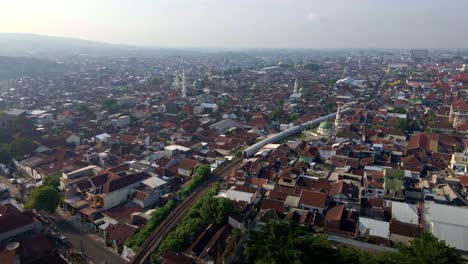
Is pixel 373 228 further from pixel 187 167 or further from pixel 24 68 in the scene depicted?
pixel 24 68

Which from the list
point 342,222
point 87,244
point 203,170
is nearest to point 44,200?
point 87,244

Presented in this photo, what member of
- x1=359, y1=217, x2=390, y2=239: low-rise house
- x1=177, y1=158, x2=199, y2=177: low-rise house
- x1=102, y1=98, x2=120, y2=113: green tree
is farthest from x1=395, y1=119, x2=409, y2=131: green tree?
x1=102, y1=98, x2=120, y2=113: green tree

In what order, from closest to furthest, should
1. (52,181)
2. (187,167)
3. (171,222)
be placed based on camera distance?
(171,222), (52,181), (187,167)

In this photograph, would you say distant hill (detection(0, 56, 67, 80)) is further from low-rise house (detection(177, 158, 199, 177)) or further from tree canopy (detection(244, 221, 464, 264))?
tree canopy (detection(244, 221, 464, 264))

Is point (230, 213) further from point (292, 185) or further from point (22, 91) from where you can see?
point (22, 91)

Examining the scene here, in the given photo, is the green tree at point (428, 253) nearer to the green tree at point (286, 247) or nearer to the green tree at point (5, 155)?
the green tree at point (286, 247)

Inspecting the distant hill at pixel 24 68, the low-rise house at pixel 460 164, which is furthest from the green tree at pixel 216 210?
the distant hill at pixel 24 68
